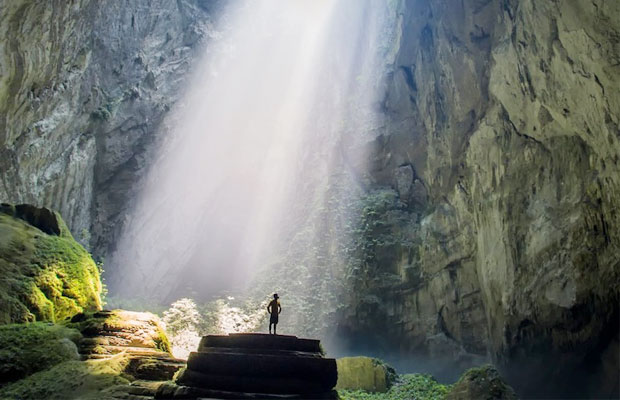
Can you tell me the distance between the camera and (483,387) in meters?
8.80

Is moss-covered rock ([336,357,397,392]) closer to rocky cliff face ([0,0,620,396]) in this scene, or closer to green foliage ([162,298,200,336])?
rocky cliff face ([0,0,620,396])

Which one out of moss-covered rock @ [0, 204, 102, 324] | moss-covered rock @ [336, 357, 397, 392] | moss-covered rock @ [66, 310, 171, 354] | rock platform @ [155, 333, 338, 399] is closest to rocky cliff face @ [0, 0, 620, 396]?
moss-covered rock @ [336, 357, 397, 392]

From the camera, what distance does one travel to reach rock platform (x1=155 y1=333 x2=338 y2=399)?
6.10 meters

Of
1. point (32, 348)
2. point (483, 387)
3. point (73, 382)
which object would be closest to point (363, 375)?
point (483, 387)

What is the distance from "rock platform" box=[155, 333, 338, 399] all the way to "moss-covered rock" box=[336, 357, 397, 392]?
25.9 feet

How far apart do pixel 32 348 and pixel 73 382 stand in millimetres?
1269

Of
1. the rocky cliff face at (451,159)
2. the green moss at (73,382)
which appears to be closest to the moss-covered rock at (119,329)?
the green moss at (73,382)

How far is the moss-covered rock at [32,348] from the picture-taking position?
6.64m

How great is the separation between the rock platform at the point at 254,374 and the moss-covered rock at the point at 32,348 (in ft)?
7.25

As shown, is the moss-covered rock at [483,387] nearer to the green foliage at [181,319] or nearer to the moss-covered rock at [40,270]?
the moss-covered rock at [40,270]

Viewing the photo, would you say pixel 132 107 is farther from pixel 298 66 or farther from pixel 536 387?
pixel 536 387

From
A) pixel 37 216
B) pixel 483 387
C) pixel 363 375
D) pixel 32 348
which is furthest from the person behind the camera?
pixel 363 375

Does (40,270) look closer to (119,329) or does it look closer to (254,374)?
(119,329)

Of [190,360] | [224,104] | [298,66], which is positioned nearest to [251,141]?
[224,104]
